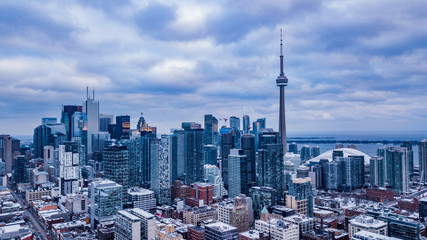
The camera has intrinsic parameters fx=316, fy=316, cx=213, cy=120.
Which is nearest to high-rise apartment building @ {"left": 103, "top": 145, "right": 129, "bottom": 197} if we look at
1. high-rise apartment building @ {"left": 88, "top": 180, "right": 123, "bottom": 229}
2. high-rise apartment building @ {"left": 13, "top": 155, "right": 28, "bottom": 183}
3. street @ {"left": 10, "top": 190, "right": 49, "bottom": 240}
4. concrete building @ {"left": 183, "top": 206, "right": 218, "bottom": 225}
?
high-rise apartment building @ {"left": 88, "top": 180, "right": 123, "bottom": 229}

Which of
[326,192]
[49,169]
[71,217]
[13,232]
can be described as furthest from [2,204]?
[326,192]

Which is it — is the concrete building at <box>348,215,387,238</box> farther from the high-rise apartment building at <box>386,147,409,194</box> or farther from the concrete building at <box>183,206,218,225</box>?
the high-rise apartment building at <box>386,147,409,194</box>

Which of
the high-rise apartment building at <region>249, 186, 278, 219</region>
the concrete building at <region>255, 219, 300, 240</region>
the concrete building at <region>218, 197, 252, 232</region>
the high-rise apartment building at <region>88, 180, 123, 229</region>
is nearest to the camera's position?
the concrete building at <region>255, 219, 300, 240</region>

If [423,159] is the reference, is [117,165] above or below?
above

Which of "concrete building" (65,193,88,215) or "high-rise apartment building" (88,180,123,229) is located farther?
"concrete building" (65,193,88,215)

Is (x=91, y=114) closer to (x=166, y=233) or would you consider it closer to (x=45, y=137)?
(x=45, y=137)

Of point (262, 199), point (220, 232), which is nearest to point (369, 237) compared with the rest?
point (220, 232)

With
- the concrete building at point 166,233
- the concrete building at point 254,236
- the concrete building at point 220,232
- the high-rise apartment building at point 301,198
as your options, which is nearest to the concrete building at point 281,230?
the concrete building at point 254,236

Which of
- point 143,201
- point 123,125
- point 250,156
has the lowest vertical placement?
point 143,201

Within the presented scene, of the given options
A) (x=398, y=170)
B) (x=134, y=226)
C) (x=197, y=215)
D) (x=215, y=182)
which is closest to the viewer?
(x=134, y=226)
